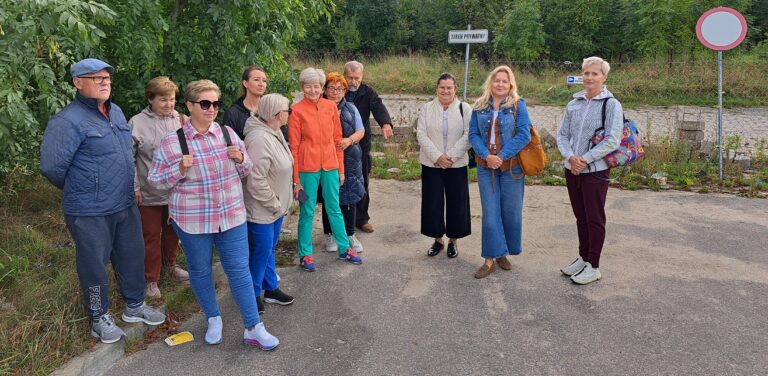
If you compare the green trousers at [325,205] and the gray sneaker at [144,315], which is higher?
the green trousers at [325,205]

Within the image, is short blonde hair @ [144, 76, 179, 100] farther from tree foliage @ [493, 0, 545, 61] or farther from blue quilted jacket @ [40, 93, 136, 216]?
tree foliage @ [493, 0, 545, 61]

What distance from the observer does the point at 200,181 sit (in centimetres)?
351

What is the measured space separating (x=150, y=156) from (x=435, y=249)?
2803 millimetres

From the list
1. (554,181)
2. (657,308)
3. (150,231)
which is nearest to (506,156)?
(657,308)

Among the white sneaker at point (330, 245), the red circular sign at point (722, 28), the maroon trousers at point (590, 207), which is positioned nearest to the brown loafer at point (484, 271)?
the maroon trousers at point (590, 207)

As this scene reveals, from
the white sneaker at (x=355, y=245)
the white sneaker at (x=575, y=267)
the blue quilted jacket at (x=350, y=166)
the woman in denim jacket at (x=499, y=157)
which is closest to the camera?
the woman in denim jacket at (x=499, y=157)

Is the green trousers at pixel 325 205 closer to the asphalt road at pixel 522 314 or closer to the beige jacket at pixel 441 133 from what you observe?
the asphalt road at pixel 522 314

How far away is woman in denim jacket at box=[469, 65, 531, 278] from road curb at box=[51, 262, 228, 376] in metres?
2.80

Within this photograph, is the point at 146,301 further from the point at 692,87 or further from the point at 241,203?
the point at 692,87

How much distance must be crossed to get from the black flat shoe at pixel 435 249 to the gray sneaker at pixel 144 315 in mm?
2577

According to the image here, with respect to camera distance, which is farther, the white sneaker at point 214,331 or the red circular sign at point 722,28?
the red circular sign at point 722,28

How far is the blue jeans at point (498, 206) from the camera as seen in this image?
500 centimetres

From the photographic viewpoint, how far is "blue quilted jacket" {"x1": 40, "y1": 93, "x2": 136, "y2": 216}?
3.35m

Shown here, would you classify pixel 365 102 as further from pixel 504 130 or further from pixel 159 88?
pixel 159 88
